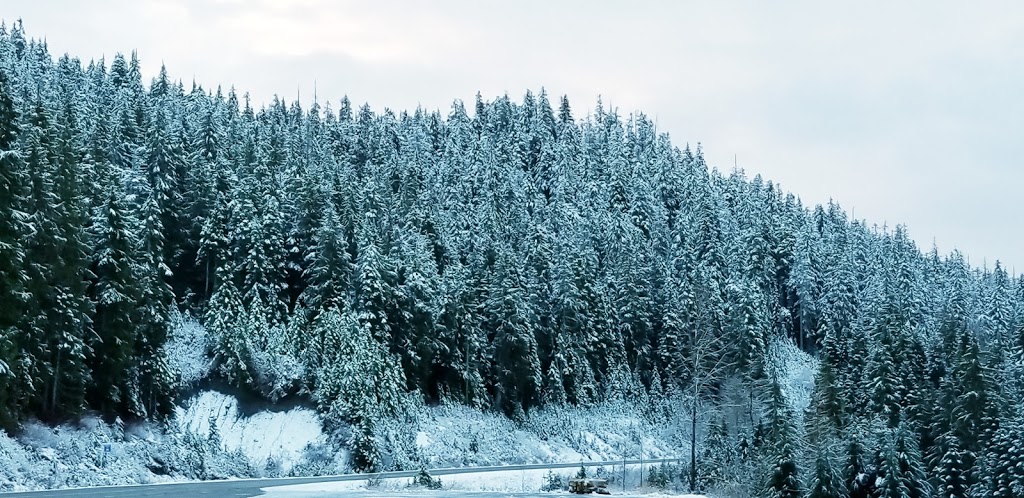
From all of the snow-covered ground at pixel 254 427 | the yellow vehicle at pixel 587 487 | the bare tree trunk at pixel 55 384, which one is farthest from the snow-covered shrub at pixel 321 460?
the yellow vehicle at pixel 587 487

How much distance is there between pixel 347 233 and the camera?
65938mm

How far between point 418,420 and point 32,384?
2600 cm

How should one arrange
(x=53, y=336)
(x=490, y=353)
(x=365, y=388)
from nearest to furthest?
(x=53, y=336), (x=365, y=388), (x=490, y=353)

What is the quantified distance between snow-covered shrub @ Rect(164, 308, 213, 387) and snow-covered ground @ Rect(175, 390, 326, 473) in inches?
57.1

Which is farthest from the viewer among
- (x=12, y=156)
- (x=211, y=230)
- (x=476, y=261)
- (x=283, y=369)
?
(x=476, y=261)

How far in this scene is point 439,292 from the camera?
67688mm

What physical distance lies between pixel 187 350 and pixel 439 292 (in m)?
17.6

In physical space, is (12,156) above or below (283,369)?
above

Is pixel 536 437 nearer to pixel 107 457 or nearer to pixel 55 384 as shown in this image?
pixel 107 457

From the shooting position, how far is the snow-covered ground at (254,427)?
52.0 metres

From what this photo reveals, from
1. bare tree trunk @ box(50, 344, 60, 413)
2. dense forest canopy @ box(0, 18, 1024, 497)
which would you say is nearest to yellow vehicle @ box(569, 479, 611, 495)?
dense forest canopy @ box(0, 18, 1024, 497)

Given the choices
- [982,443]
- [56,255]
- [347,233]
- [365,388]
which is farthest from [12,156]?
[982,443]

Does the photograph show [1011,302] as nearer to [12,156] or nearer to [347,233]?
[347,233]

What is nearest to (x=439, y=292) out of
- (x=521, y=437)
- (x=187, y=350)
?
(x=521, y=437)
